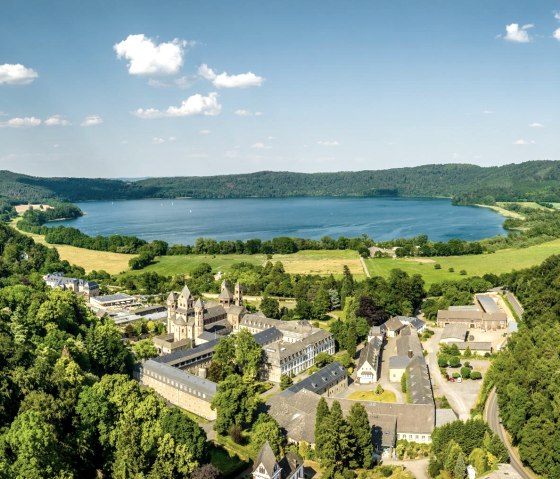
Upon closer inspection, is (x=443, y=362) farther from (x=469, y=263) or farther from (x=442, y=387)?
(x=469, y=263)

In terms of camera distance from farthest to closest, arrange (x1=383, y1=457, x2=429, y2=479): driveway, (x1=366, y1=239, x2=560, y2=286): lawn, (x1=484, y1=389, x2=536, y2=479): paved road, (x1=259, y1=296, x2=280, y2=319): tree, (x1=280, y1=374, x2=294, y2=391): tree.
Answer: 1. (x1=366, y1=239, x2=560, y2=286): lawn
2. (x1=259, y1=296, x2=280, y2=319): tree
3. (x1=280, y1=374, x2=294, y2=391): tree
4. (x1=383, y1=457, x2=429, y2=479): driveway
5. (x1=484, y1=389, x2=536, y2=479): paved road

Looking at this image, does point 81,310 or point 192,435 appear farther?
point 81,310

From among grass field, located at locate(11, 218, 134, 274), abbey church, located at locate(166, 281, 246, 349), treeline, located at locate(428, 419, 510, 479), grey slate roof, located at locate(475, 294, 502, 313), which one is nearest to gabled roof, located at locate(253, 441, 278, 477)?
treeline, located at locate(428, 419, 510, 479)

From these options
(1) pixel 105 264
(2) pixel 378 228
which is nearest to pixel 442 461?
(1) pixel 105 264

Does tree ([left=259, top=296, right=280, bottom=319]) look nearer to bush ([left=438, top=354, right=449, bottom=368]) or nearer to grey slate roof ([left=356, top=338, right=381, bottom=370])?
grey slate roof ([left=356, top=338, right=381, bottom=370])

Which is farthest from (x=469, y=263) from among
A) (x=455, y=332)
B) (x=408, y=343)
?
(x=408, y=343)

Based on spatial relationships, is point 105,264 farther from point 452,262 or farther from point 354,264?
point 452,262

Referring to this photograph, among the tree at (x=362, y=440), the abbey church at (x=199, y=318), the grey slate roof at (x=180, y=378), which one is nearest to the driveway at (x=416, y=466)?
the tree at (x=362, y=440)
